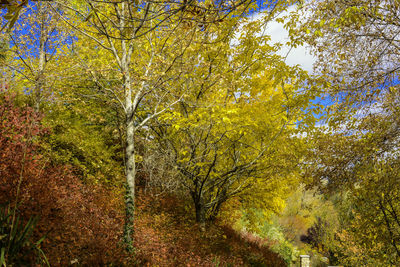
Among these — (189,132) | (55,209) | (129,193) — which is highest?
(189,132)

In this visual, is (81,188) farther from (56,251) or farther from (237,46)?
(237,46)

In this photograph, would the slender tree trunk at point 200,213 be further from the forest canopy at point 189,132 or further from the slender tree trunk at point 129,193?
the slender tree trunk at point 129,193

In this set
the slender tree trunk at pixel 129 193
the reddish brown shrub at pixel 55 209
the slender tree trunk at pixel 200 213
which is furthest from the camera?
the slender tree trunk at pixel 200 213

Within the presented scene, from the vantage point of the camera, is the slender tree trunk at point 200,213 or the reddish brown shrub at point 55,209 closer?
the reddish brown shrub at point 55,209

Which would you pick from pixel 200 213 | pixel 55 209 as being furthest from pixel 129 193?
pixel 200 213

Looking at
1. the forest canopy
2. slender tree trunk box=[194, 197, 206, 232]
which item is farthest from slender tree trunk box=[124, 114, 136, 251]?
slender tree trunk box=[194, 197, 206, 232]

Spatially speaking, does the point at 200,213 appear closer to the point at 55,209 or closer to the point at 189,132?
the point at 189,132

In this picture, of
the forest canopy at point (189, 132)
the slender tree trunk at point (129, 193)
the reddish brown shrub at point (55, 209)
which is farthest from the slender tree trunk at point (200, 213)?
the slender tree trunk at point (129, 193)

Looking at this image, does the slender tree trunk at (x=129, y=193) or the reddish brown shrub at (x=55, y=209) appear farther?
the slender tree trunk at (x=129, y=193)

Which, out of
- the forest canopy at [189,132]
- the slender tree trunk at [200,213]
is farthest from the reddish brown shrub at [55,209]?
the slender tree trunk at [200,213]

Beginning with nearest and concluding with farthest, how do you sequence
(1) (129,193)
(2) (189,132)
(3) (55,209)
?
1. (3) (55,209)
2. (1) (129,193)
3. (2) (189,132)

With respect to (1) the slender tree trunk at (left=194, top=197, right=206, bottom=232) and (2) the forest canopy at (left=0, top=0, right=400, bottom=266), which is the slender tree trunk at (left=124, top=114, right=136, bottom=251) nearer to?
(2) the forest canopy at (left=0, top=0, right=400, bottom=266)

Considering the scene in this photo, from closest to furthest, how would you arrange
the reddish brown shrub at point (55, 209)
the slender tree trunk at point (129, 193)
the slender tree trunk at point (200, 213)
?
the reddish brown shrub at point (55, 209) < the slender tree trunk at point (129, 193) < the slender tree trunk at point (200, 213)

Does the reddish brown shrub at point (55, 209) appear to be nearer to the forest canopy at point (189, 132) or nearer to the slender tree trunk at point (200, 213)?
the forest canopy at point (189, 132)
